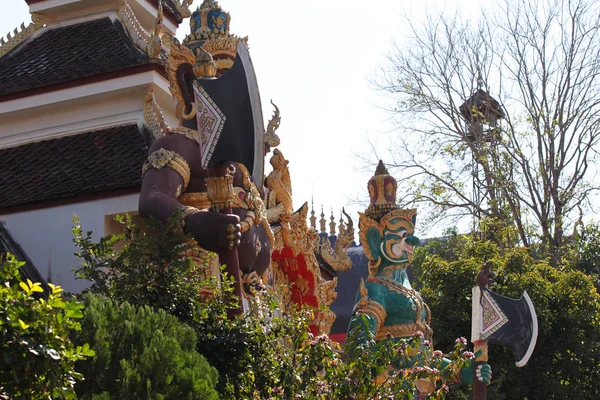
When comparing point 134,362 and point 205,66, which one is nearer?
point 134,362

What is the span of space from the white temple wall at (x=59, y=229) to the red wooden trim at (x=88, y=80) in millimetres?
1310

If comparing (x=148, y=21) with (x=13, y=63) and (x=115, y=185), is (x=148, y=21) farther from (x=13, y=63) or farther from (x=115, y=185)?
(x=115, y=185)

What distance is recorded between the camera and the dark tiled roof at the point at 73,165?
9.27 m

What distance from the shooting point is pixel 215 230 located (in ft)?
22.3

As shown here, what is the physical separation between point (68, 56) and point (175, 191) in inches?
145

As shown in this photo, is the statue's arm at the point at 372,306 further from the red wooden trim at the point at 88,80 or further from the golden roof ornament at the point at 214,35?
the golden roof ornament at the point at 214,35

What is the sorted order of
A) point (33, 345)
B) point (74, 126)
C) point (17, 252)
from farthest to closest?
point (74, 126)
point (17, 252)
point (33, 345)

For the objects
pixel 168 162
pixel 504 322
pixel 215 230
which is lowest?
pixel 504 322

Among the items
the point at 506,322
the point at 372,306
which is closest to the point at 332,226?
the point at 372,306

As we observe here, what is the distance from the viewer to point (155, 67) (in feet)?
31.6

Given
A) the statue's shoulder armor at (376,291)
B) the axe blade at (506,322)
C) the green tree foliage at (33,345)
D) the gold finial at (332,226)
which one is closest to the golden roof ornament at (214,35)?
the statue's shoulder armor at (376,291)

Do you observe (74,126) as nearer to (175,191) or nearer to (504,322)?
(175,191)

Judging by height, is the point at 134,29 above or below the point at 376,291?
above

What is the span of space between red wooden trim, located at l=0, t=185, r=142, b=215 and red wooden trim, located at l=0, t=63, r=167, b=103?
1.25 metres
